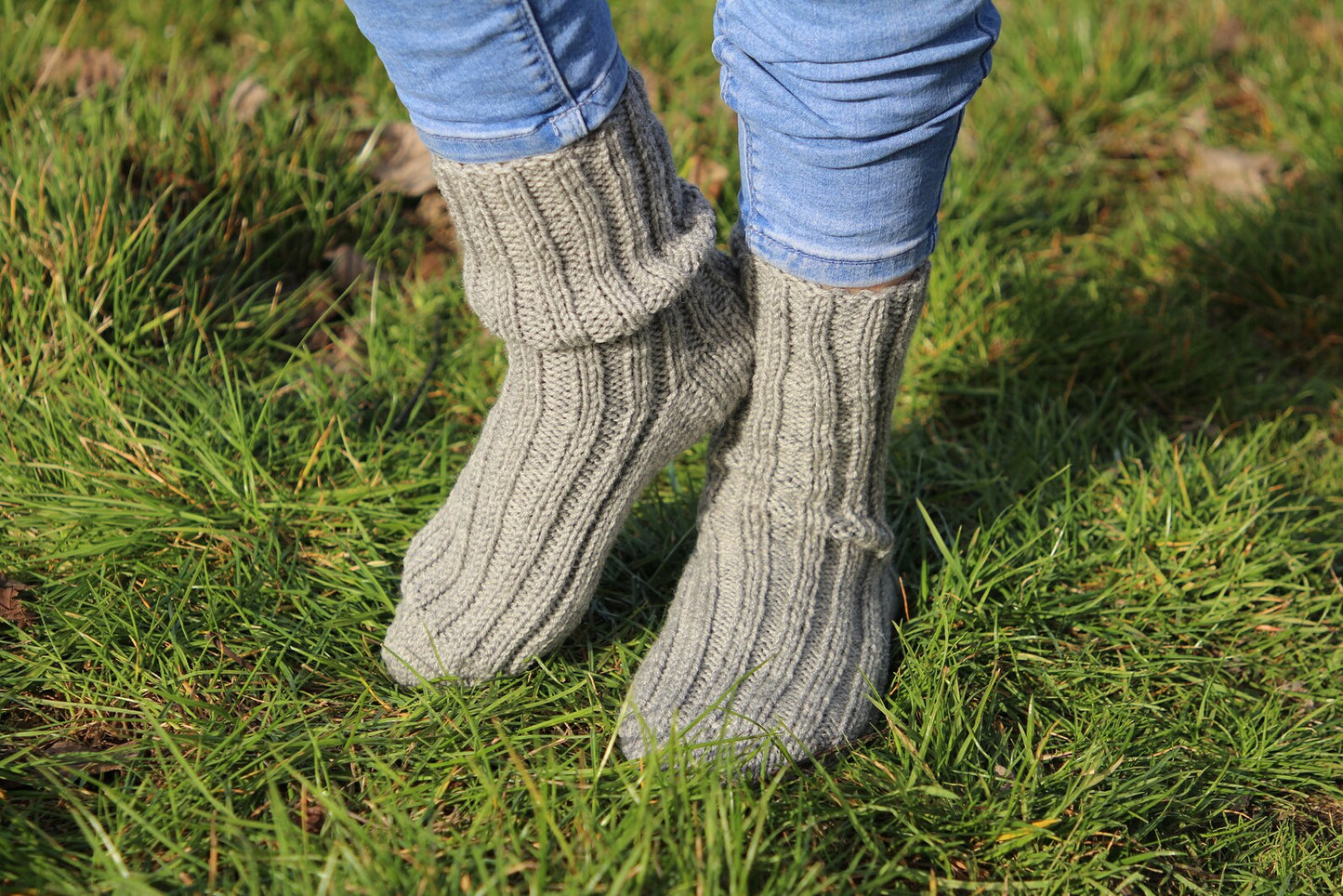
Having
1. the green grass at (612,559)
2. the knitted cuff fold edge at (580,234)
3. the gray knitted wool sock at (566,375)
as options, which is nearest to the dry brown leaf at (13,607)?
the green grass at (612,559)

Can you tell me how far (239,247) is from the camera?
169cm

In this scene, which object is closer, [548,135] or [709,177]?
[548,135]

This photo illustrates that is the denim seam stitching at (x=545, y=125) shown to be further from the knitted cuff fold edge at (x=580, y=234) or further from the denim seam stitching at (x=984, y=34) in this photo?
the denim seam stitching at (x=984, y=34)

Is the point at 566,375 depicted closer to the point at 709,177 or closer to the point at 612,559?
the point at 612,559

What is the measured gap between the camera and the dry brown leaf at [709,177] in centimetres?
195

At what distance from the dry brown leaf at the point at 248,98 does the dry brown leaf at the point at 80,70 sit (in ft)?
0.60

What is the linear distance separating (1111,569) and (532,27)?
1.00 m

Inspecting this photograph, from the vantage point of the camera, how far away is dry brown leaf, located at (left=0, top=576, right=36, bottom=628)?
1.19m

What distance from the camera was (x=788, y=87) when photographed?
3.05 ft

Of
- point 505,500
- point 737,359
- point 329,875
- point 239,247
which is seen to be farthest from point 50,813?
point 239,247

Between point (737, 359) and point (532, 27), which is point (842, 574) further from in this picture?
point (532, 27)

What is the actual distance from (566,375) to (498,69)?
31cm

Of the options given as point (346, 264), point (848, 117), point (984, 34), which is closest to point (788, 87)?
point (848, 117)

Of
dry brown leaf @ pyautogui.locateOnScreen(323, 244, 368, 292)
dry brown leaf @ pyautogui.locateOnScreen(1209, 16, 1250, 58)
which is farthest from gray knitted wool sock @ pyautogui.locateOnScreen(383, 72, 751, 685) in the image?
dry brown leaf @ pyautogui.locateOnScreen(1209, 16, 1250, 58)
